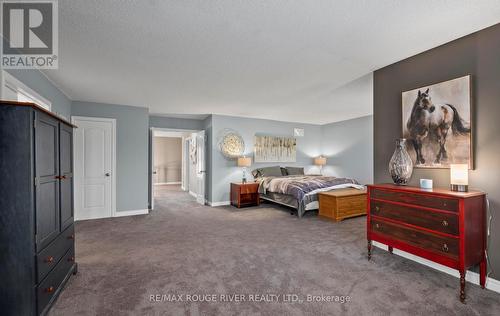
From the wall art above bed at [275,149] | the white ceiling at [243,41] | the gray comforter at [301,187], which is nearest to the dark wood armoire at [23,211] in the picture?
the white ceiling at [243,41]

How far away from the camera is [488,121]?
7.08ft

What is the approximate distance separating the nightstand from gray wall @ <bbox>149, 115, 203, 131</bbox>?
2109mm

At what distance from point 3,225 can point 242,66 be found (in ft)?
8.83

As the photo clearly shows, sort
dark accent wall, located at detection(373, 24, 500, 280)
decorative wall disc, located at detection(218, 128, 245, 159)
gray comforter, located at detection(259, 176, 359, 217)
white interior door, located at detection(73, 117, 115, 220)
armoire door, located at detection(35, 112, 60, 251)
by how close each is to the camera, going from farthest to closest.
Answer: decorative wall disc, located at detection(218, 128, 245, 159) → gray comforter, located at detection(259, 176, 359, 217) → white interior door, located at detection(73, 117, 115, 220) → dark accent wall, located at detection(373, 24, 500, 280) → armoire door, located at detection(35, 112, 60, 251)

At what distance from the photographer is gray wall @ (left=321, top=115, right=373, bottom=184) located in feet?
21.5

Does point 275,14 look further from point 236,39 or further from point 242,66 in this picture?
point 242,66

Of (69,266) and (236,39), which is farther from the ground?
(236,39)

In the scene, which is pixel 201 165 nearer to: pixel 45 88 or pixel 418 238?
pixel 45 88

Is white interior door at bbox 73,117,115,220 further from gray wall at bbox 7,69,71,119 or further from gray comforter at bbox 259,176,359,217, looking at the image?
gray comforter at bbox 259,176,359,217

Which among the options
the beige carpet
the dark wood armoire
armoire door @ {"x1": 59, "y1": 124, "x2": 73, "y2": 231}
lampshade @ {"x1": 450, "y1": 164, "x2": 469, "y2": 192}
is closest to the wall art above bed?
the beige carpet

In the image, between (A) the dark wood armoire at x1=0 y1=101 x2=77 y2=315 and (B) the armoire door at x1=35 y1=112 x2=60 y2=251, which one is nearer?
(A) the dark wood armoire at x1=0 y1=101 x2=77 y2=315

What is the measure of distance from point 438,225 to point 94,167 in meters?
5.60

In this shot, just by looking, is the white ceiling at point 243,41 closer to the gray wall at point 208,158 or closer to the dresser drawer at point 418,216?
the dresser drawer at point 418,216

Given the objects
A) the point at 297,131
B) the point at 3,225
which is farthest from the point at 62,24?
the point at 297,131
